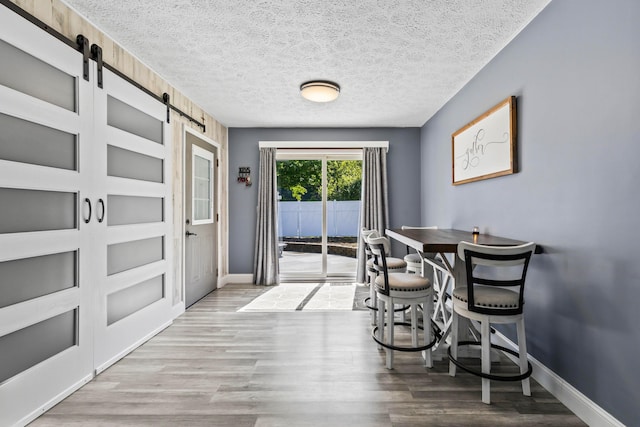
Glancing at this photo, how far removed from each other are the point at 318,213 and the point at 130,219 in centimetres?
316

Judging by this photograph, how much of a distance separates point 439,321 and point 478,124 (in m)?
2.00

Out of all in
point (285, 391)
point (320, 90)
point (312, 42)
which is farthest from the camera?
point (320, 90)

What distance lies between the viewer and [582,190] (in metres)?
1.75

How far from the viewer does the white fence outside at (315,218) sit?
17.5 feet

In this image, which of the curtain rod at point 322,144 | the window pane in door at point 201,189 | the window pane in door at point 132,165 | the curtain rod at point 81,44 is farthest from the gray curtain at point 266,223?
the curtain rod at point 81,44

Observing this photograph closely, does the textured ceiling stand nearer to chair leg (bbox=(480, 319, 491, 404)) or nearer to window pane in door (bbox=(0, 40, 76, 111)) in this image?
window pane in door (bbox=(0, 40, 76, 111))

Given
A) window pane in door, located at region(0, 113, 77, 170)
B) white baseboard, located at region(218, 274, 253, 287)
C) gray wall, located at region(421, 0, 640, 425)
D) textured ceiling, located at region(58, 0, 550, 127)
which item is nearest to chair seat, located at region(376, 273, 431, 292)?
gray wall, located at region(421, 0, 640, 425)

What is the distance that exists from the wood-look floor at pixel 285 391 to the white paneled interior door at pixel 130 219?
10.3 inches

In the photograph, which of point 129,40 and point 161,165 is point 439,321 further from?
point 129,40

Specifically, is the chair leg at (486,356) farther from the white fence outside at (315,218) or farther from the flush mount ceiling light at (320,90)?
the white fence outside at (315,218)

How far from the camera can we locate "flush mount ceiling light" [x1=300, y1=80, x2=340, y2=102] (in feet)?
10.6

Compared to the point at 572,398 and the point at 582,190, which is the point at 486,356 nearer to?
the point at 572,398

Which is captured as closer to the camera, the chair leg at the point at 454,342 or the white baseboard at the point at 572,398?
the white baseboard at the point at 572,398

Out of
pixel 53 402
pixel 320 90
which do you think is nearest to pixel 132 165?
pixel 53 402
